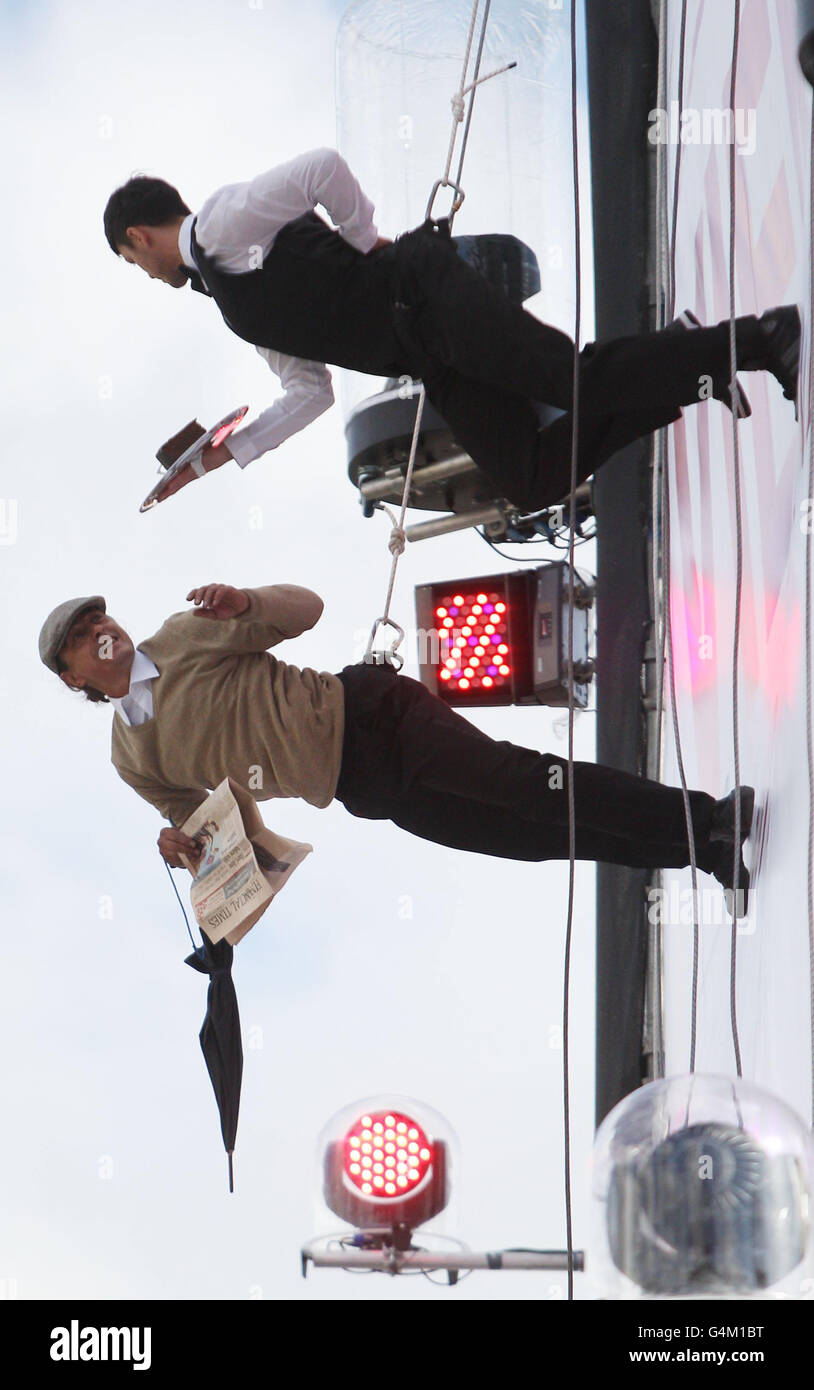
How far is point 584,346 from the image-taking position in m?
2.42

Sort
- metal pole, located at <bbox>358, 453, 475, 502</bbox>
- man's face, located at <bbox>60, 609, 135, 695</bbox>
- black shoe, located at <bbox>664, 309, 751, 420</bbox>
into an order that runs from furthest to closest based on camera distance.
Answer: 1. metal pole, located at <bbox>358, 453, 475, 502</bbox>
2. man's face, located at <bbox>60, 609, 135, 695</bbox>
3. black shoe, located at <bbox>664, 309, 751, 420</bbox>

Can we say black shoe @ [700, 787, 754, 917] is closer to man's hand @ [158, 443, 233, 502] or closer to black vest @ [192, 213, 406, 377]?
black vest @ [192, 213, 406, 377]

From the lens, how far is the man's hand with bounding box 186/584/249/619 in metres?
2.64

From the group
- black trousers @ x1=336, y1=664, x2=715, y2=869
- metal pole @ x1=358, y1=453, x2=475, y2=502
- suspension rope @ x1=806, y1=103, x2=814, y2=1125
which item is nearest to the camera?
suspension rope @ x1=806, y1=103, x2=814, y2=1125

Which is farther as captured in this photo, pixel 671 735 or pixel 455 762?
pixel 671 735

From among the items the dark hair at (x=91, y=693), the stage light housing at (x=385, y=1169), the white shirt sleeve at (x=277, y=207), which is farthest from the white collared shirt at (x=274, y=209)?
the stage light housing at (x=385, y=1169)

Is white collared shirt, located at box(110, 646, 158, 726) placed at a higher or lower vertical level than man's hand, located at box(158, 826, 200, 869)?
higher

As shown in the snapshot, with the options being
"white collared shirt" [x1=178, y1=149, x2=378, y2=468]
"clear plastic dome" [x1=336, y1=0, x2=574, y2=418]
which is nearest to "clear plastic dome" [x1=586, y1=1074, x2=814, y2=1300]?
"white collared shirt" [x1=178, y1=149, x2=378, y2=468]

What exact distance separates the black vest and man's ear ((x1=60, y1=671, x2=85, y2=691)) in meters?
0.70

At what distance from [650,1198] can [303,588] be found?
1.72m

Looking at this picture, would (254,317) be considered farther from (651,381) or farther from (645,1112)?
(645,1112)

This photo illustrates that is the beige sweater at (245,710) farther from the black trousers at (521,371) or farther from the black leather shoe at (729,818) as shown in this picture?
the black leather shoe at (729,818)
